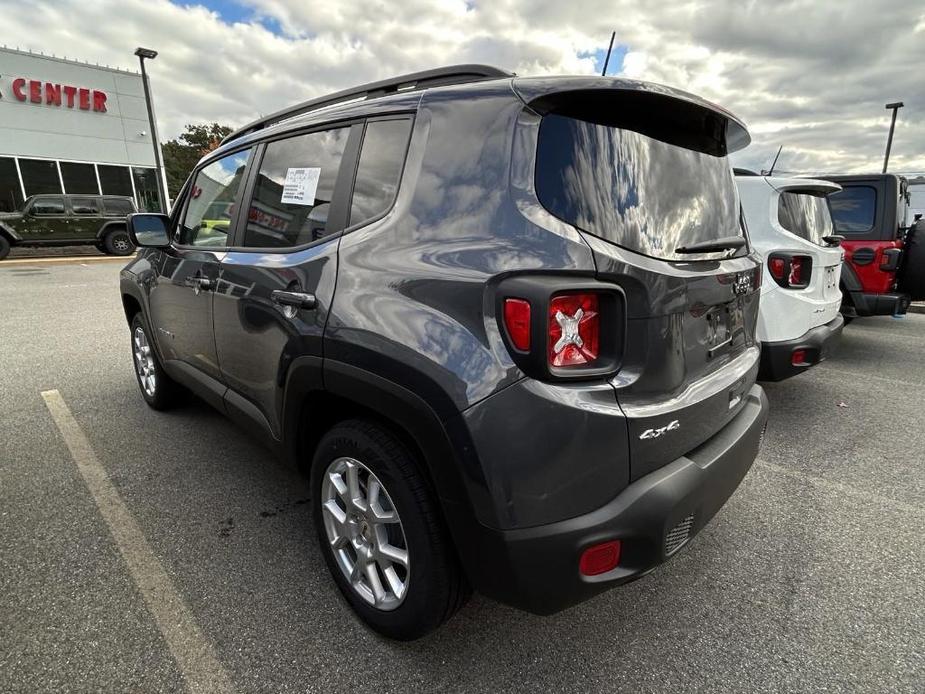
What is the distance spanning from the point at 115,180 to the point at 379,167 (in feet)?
76.4

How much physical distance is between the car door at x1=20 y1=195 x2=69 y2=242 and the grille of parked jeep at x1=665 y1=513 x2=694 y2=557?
18.9 m

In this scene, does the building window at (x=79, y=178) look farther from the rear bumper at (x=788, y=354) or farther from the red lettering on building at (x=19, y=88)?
the rear bumper at (x=788, y=354)

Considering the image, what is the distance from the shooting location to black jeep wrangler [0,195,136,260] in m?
14.9

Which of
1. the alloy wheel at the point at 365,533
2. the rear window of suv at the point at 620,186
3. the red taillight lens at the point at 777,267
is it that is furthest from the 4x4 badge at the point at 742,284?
the red taillight lens at the point at 777,267

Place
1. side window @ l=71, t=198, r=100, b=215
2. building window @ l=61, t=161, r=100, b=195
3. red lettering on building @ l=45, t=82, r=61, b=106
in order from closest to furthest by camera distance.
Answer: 1. side window @ l=71, t=198, r=100, b=215
2. red lettering on building @ l=45, t=82, r=61, b=106
3. building window @ l=61, t=161, r=100, b=195

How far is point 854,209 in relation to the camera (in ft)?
19.9

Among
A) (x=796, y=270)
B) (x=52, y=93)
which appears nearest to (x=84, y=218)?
(x=52, y=93)

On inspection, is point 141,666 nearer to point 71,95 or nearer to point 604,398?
point 604,398

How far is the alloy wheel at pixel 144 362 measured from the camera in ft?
→ 13.2

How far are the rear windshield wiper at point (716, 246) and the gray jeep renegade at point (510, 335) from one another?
0.01 m

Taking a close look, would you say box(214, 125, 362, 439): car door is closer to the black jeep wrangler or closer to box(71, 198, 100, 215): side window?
the black jeep wrangler

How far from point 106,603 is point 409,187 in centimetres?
197

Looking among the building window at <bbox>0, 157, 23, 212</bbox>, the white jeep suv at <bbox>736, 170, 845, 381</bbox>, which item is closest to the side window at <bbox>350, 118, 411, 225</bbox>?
the white jeep suv at <bbox>736, 170, 845, 381</bbox>

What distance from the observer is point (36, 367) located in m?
5.16
